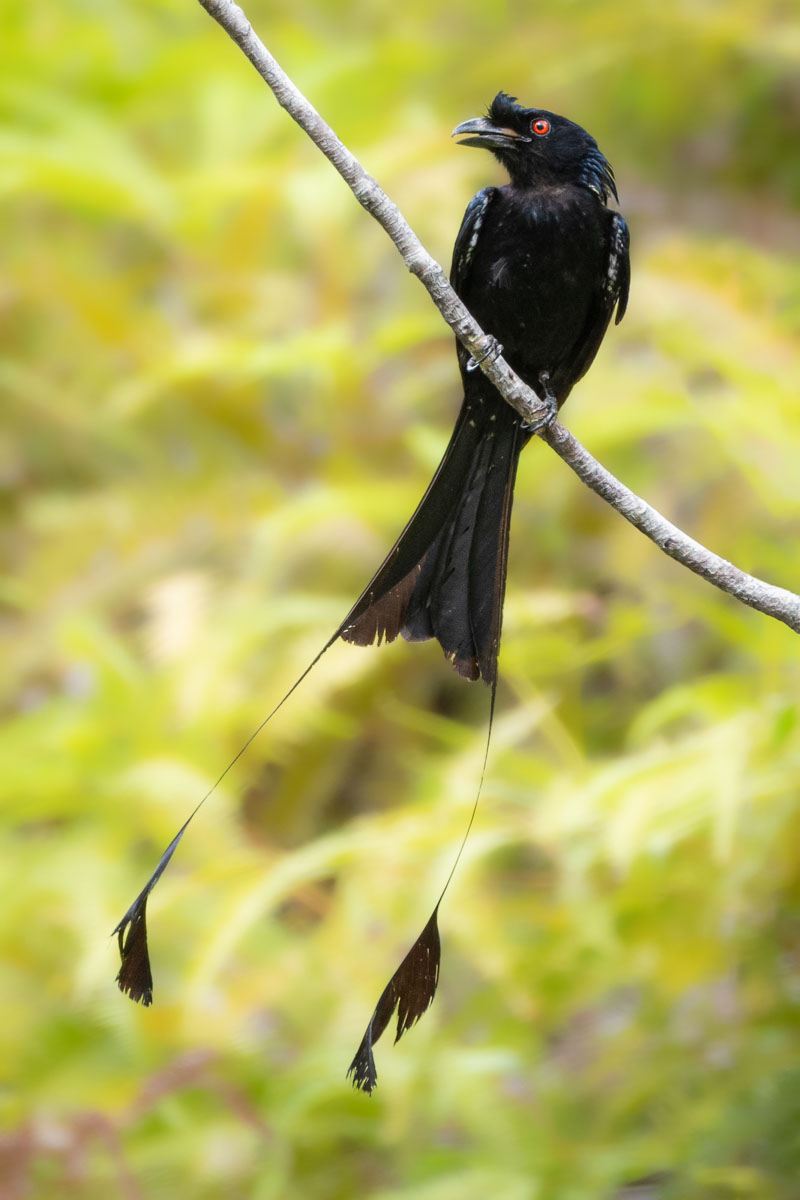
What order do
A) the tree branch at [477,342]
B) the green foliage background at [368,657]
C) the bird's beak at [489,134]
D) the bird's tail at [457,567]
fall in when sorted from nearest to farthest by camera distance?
1. the tree branch at [477,342]
2. the bird's tail at [457,567]
3. the bird's beak at [489,134]
4. the green foliage background at [368,657]

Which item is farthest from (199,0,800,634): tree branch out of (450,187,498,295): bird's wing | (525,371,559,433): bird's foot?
(450,187,498,295): bird's wing

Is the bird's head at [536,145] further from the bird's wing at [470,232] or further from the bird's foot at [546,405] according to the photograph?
the bird's foot at [546,405]

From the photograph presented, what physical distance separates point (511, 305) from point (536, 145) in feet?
0.73

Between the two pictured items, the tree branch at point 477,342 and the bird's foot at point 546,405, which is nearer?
the tree branch at point 477,342

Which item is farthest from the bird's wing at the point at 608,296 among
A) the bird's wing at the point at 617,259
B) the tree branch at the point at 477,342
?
the tree branch at the point at 477,342

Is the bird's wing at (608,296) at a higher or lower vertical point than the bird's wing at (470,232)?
lower

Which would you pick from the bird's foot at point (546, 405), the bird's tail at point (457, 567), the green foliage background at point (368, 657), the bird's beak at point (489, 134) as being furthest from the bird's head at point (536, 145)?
the green foliage background at point (368, 657)

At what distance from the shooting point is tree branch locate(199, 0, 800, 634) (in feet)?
3.79

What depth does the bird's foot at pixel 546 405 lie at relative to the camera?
139cm

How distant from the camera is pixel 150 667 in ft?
10.3

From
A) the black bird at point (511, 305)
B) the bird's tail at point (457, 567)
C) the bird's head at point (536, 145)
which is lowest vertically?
the bird's tail at point (457, 567)

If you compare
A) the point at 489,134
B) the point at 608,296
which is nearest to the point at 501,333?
the point at 608,296

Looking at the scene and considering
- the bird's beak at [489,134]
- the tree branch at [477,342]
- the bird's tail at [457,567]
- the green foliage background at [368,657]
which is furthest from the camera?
the green foliage background at [368,657]

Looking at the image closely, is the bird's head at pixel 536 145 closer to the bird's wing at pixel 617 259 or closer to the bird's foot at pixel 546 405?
the bird's wing at pixel 617 259
